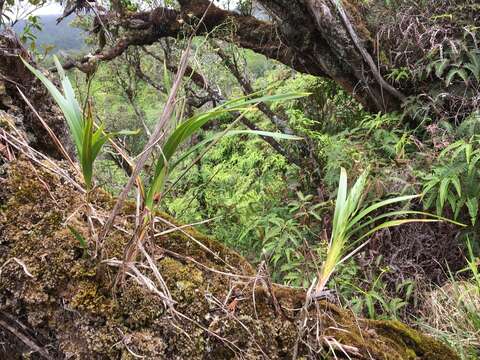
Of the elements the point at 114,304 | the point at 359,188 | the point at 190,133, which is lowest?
the point at 359,188

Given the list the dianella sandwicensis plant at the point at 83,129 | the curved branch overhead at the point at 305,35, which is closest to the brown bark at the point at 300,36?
the curved branch overhead at the point at 305,35

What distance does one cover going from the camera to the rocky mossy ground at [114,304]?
3.32 feet

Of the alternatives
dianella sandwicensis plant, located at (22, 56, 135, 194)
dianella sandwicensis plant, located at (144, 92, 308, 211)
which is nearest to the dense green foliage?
dianella sandwicensis plant, located at (144, 92, 308, 211)

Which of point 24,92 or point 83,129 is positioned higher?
point 24,92

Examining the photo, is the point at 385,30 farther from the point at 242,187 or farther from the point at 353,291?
the point at 353,291

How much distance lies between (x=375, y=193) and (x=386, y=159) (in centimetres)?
49

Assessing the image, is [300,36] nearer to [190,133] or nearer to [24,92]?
[24,92]

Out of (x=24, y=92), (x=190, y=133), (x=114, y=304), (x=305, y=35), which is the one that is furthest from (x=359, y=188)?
(x=305, y=35)

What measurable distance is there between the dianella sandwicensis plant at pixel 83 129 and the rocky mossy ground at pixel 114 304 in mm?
140

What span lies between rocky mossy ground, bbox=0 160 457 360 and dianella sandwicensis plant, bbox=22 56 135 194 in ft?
0.46

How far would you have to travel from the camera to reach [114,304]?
1030 millimetres

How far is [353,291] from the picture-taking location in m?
3.07

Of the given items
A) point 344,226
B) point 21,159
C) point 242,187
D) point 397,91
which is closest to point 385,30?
point 397,91

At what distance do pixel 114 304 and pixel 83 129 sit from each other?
46cm
